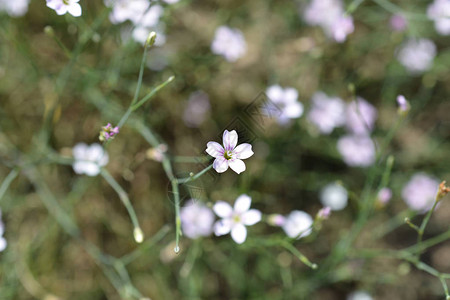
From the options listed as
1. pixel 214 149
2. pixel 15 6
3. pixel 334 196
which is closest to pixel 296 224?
pixel 334 196

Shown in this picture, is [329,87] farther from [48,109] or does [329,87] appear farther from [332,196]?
[48,109]

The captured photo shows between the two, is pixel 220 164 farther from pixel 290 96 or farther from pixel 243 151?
pixel 290 96

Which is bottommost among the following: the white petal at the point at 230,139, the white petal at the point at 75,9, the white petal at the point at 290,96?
the white petal at the point at 230,139

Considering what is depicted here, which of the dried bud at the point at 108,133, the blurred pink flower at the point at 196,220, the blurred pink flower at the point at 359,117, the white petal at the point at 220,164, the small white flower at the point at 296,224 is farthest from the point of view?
the blurred pink flower at the point at 359,117

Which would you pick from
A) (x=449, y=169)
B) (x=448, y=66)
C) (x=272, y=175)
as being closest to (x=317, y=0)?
(x=448, y=66)

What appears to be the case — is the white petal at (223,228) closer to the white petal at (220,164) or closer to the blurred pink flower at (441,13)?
the white petal at (220,164)

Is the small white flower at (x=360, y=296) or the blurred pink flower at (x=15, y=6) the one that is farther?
the small white flower at (x=360, y=296)

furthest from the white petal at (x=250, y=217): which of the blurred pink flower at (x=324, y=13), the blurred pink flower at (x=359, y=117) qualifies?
→ the blurred pink flower at (x=324, y=13)
